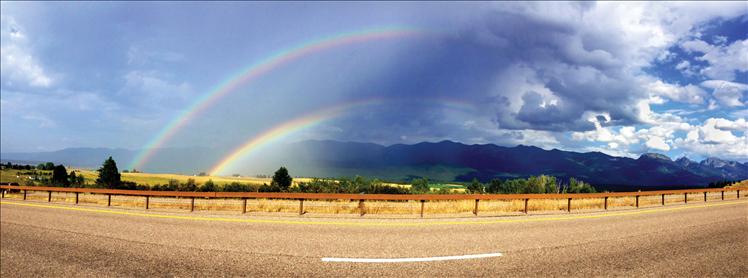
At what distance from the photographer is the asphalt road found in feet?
22.1

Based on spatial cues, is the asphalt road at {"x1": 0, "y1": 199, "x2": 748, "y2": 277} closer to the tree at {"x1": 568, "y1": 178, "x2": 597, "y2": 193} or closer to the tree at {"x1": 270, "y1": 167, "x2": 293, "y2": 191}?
the tree at {"x1": 568, "y1": 178, "x2": 597, "y2": 193}

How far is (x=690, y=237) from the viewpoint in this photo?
1008 centimetres

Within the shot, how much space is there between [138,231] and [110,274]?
5.22 meters

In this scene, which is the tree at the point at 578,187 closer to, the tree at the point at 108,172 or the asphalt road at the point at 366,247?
the asphalt road at the point at 366,247

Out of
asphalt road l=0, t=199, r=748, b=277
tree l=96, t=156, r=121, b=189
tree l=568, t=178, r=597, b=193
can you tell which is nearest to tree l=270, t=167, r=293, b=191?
tree l=96, t=156, r=121, b=189

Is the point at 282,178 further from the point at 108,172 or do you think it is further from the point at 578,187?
the point at 578,187

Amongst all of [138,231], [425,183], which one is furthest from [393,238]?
[425,183]

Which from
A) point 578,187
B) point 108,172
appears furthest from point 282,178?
point 578,187

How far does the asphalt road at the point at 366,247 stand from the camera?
6738 millimetres

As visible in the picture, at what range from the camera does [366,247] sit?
28.2 ft

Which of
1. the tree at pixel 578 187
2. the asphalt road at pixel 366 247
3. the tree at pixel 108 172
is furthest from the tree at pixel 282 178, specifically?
the asphalt road at pixel 366 247

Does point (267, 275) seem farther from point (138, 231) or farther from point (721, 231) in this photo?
point (721, 231)

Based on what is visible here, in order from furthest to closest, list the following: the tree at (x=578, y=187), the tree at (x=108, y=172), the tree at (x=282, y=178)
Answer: the tree at (x=108, y=172), the tree at (x=282, y=178), the tree at (x=578, y=187)

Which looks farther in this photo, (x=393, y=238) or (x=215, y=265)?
(x=393, y=238)
